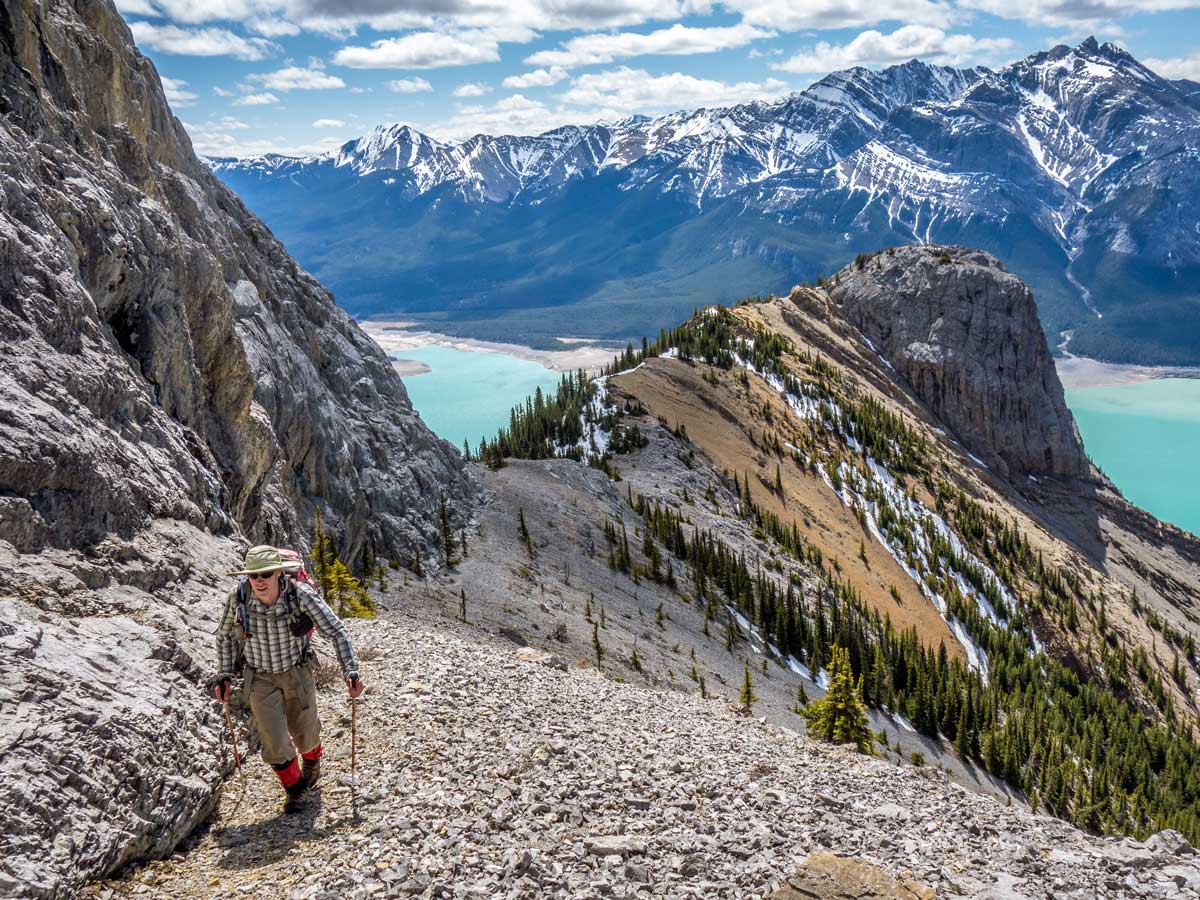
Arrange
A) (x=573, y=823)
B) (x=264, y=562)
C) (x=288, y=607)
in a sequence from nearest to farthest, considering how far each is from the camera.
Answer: (x=264, y=562) → (x=288, y=607) → (x=573, y=823)

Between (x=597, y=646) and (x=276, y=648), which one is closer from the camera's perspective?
(x=276, y=648)

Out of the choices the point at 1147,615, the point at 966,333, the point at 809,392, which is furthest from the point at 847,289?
the point at 1147,615

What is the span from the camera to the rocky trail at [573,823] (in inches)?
345

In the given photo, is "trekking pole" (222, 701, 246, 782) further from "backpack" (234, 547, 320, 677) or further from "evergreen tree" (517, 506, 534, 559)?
"evergreen tree" (517, 506, 534, 559)

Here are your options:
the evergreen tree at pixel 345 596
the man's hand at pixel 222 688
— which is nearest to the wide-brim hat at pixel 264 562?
the man's hand at pixel 222 688

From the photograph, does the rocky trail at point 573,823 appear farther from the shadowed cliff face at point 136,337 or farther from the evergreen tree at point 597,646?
the evergreen tree at point 597,646

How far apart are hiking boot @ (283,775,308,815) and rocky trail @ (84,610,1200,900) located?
0.18 metres

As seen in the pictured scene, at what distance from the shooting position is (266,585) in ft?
32.1

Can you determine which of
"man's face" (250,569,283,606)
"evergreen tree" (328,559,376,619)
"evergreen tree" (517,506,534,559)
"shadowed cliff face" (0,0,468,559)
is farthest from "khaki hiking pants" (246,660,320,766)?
"evergreen tree" (517,506,534,559)

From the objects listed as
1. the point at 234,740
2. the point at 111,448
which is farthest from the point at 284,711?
the point at 111,448

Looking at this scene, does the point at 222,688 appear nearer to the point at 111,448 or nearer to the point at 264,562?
the point at 264,562

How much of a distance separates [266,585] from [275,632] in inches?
25.0

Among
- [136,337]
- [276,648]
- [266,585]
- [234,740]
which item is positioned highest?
[136,337]

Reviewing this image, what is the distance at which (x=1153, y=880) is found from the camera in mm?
10805
